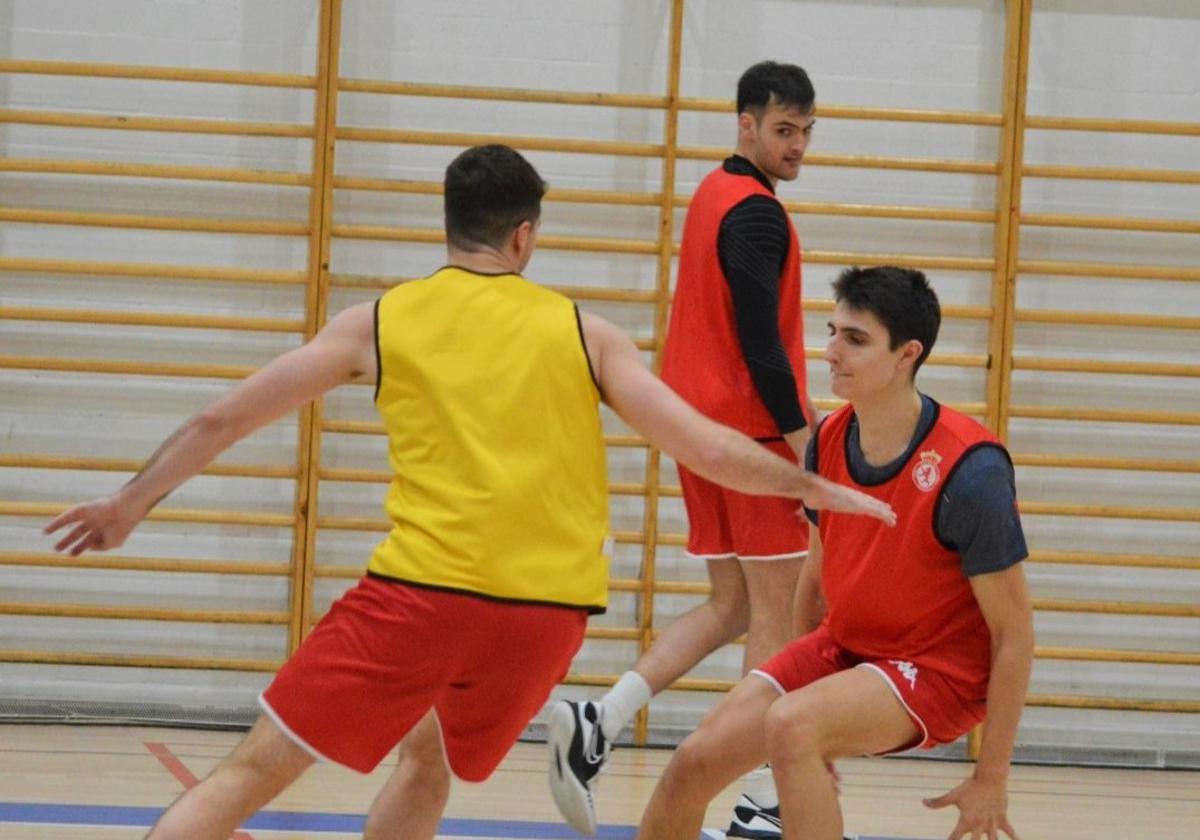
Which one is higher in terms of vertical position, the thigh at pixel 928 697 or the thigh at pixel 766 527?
the thigh at pixel 766 527

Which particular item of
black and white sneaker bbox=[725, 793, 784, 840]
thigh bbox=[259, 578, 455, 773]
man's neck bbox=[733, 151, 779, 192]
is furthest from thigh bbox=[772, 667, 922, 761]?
man's neck bbox=[733, 151, 779, 192]

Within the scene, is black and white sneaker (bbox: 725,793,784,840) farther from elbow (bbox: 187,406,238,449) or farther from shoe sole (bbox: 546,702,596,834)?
elbow (bbox: 187,406,238,449)

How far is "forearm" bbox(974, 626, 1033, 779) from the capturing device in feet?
11.6

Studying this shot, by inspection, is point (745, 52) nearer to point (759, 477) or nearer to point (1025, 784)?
point (1025, 784)

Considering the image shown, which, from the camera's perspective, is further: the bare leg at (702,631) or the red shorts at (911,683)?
the bare leg at (702,631)

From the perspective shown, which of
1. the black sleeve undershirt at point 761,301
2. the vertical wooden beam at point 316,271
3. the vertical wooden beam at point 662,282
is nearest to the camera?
the black sleeve undershirt at point 761,301

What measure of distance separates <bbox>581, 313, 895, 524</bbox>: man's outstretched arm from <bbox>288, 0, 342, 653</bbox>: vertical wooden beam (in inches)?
140

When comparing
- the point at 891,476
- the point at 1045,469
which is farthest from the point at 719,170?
the point at 1045,469

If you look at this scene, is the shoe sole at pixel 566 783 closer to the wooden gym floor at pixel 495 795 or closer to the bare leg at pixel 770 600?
the bare leg at pixel 770 600

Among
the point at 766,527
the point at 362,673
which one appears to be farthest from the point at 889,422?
the point at 362,673

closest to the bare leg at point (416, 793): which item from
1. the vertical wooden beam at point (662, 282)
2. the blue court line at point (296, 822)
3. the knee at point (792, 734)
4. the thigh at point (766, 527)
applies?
the knee at point (792, 734)

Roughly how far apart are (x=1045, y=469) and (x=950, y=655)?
3.53m

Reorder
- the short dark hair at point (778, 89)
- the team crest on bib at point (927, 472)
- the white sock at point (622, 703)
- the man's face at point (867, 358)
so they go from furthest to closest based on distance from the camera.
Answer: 1. the short dark hair at point (778, 89)
2. the white sock at point (622, 703)
3. the man's face at point (867, 358)
4. the team crest on bib at point (927, 472)

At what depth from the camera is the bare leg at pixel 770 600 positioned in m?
4.84
